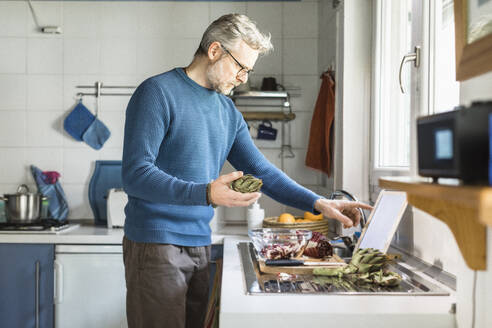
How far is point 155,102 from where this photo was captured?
1.48 meters

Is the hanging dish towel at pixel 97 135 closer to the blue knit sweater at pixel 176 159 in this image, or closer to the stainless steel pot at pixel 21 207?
the stainless steel pot at pixel 21 207

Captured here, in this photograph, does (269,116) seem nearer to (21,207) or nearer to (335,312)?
(21,207)

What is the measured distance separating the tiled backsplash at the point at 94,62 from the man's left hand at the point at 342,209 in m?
1.43

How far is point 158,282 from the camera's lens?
1.54 metres

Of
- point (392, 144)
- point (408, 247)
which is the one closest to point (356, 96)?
point (392, 144)

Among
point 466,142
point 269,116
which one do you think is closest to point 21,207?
point 269,116

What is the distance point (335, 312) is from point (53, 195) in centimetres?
237

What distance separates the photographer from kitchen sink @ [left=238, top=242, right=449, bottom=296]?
3.99 ft

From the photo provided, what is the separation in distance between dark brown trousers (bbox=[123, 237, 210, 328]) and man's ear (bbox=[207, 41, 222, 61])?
62 centimetres

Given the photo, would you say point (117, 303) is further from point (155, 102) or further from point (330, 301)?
point (330, 301)

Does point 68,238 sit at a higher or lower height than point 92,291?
higher

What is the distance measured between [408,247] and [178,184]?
2.90ft

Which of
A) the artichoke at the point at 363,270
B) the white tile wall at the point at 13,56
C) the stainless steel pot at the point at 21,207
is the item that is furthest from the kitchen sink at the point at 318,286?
the white tile wall at the point at 13,56

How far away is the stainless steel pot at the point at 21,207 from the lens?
2727mm
